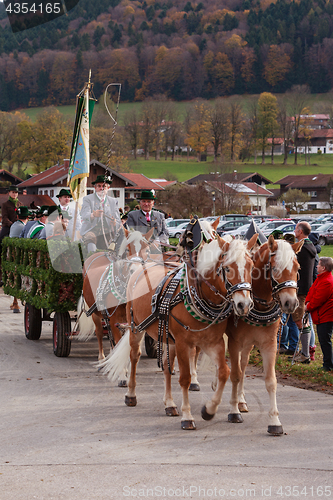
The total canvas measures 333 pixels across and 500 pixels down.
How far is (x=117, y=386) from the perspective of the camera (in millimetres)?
7273

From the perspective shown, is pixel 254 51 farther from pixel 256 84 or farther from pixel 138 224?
pixel 138 224

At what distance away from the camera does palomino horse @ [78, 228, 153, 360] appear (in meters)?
7.38

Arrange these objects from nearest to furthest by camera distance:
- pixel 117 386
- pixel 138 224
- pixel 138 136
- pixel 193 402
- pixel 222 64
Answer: pixel 193 402, pixel 117 386, pixel 138 224, pixel 138 136, pixel 222 64

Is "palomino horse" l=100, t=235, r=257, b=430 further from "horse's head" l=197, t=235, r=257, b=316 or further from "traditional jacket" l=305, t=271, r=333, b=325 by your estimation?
"traditional jacket" l=305, t=271, r=333, b=325

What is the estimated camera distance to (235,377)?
18.5 ft

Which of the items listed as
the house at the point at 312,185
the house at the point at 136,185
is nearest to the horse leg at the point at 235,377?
the house at the point at 136,185

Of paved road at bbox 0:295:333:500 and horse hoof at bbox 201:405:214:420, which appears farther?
horse hoof at bbox 201:405:214:420

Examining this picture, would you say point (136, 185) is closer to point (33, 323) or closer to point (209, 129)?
point (209, 129)

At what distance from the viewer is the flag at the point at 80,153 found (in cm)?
935

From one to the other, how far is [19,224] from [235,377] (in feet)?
27.6

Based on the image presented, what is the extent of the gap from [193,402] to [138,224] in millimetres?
2932

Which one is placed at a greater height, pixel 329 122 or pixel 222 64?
pixel 222 64

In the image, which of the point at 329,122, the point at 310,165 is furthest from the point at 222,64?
the point at 310,165

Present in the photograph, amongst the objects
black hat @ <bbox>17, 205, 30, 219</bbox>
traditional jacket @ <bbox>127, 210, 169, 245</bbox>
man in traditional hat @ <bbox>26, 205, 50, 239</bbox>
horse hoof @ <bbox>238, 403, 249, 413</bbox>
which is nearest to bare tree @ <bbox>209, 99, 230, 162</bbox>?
black hat @ <bbox>17, 205, 30, 219</bbox>
